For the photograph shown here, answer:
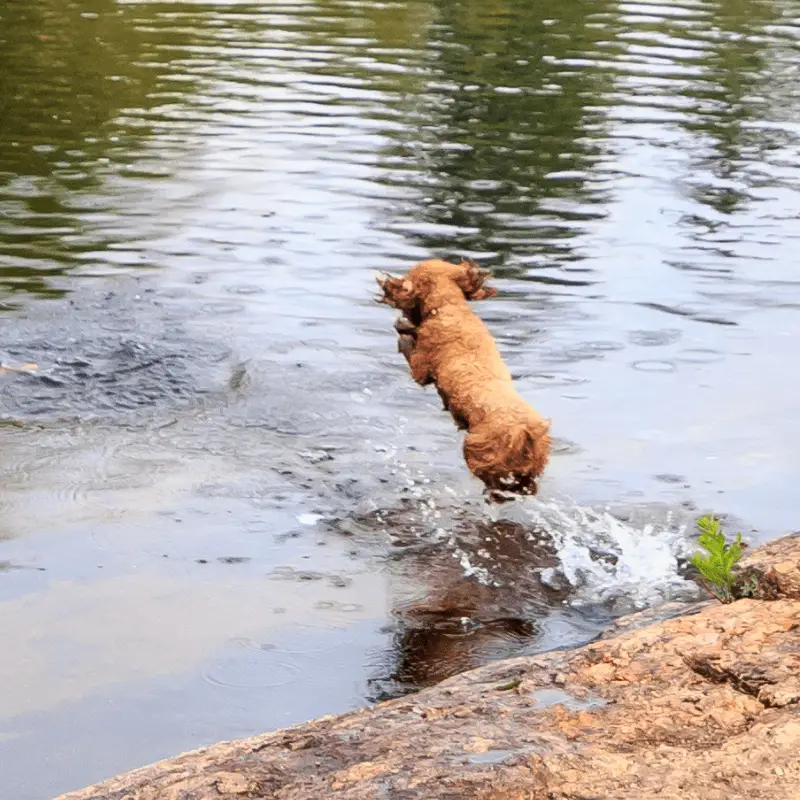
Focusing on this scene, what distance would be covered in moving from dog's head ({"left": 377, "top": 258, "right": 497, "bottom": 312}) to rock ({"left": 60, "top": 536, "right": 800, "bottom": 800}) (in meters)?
3.09

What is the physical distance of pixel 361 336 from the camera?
11.4 m

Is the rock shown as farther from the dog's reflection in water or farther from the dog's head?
the dog's head

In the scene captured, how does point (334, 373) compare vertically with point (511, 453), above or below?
below

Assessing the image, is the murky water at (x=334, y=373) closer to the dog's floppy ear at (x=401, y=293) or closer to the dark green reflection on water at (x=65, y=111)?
the dark green reflection on water at (x=65, y=111)

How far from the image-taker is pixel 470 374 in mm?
7055

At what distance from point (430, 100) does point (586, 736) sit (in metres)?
17.6

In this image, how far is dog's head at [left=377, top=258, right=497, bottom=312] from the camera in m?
7.42

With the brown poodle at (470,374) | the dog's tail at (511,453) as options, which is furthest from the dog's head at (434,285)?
the dog's tail at (511,453)

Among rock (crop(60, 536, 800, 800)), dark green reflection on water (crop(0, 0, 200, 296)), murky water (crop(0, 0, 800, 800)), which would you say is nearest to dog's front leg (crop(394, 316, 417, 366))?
murky water (crop(0, 0, 800, 800))

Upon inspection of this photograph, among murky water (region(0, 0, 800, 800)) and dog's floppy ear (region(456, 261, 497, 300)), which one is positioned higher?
dog's floppy ear (region(456, 261, 497, 300))

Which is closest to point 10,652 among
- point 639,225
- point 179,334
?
point 179,334

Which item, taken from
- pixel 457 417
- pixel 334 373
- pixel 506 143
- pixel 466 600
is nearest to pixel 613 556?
pixel 466 600

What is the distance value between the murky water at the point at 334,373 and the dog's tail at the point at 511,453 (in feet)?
2.61

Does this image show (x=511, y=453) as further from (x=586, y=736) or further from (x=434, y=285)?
(x=586, y=736)
